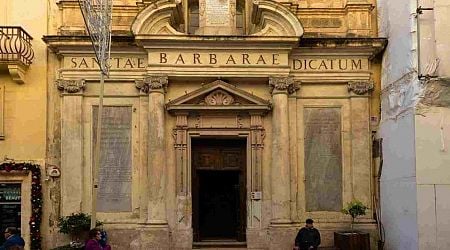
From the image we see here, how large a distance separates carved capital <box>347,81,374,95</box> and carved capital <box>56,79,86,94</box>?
6.79m

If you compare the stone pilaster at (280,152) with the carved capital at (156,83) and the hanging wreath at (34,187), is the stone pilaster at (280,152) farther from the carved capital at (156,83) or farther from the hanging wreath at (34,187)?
the hanging wreath at (34,187)

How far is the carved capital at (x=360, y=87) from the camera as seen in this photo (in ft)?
60.1

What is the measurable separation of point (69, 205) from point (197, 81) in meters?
4.43

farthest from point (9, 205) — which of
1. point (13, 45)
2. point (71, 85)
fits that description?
point (13, 45)

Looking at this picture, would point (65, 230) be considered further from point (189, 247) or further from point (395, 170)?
point (395, 170)

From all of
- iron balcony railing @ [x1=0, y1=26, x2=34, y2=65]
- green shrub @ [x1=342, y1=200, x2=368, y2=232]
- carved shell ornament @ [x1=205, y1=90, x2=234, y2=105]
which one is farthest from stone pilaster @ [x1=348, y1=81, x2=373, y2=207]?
iron balcony railing @ [x1=0, y1=26, x2=34, y2=65]

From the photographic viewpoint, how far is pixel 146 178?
17.9 meters

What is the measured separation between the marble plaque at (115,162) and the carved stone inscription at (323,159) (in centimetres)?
455

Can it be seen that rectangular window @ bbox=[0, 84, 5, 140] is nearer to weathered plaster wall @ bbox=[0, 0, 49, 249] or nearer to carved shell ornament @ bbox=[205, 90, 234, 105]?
weathered plaster wall @ bbox=[0, 0, 49, 249]

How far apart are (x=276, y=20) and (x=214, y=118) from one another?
292 centimetres

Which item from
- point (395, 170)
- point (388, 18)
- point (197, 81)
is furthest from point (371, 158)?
point (197, 81)

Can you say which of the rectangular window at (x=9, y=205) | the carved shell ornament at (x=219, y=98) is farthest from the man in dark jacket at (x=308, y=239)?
the rectangular window at (x=9, y=205)

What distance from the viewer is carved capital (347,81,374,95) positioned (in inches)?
722

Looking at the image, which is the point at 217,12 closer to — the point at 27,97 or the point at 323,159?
the point at 323,159
